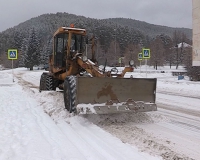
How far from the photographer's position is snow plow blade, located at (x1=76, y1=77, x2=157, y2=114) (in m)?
6.31

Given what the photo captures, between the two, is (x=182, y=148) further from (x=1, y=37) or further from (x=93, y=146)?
(x=1, y=37)

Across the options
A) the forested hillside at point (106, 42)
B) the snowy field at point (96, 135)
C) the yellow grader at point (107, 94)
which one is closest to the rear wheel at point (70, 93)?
the yellow grader at point (107, 94)

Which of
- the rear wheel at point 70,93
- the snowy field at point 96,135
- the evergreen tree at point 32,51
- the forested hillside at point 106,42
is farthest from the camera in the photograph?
the evergreen tree at point 32,51

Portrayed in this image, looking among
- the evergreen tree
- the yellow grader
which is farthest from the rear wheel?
the evergreen tree

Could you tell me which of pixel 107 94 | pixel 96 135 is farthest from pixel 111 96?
pixel 96 135

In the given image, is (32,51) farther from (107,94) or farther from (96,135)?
(96,135)

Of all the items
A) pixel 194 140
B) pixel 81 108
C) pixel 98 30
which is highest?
pixel 98 30

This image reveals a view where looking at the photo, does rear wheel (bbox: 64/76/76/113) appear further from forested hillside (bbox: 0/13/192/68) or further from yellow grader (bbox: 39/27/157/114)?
forested hillside (bbox: 0/13/192/68)

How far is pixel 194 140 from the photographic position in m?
5.10

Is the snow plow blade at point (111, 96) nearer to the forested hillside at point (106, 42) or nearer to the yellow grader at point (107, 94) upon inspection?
the yellow grader at point (107, 94)

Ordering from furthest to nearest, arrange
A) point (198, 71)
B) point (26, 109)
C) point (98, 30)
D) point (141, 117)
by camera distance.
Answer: point (98, 30), point (198, 71), point (26, 109), point (141, 117)

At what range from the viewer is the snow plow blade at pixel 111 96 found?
20.7 ft

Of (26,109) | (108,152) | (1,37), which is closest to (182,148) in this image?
(108,152)

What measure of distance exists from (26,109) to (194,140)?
206 inches
